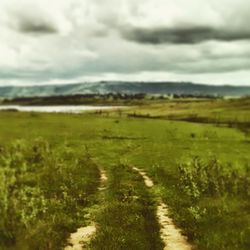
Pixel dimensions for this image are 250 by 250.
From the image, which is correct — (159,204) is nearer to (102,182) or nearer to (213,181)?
(213,181)

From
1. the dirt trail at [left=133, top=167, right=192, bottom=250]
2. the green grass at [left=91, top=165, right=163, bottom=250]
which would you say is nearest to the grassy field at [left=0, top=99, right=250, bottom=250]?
the green grass at [left=91, top=165, right=163, bottom=250]

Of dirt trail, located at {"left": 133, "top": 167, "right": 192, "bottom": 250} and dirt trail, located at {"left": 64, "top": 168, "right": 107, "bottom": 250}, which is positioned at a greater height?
dirt trail, located at {"left": 133, "top": 167, "right": 192, "bottom": 250}

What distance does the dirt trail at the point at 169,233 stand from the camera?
19.0 meters

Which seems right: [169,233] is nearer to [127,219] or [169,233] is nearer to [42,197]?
[127,219]

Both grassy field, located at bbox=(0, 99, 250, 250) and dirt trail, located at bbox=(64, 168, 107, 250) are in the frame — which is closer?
dirt trail, located at bbox=(64, 168, 107, 250)

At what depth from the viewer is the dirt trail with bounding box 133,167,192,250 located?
19.0 meters

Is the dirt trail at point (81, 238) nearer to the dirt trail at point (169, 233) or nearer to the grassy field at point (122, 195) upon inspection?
the grassy field at point (122, 195)

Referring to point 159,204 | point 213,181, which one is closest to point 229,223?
point 159,204

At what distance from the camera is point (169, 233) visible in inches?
819

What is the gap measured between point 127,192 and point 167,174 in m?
8.99

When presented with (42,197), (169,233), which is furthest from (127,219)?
(42,197)

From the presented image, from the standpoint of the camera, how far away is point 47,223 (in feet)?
70.0

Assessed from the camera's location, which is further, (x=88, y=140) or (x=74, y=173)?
(x=88, y=140)

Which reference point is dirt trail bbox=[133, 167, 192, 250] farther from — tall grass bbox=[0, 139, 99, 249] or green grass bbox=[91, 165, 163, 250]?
tall grass bbox=[0, 139, 99, 249]
